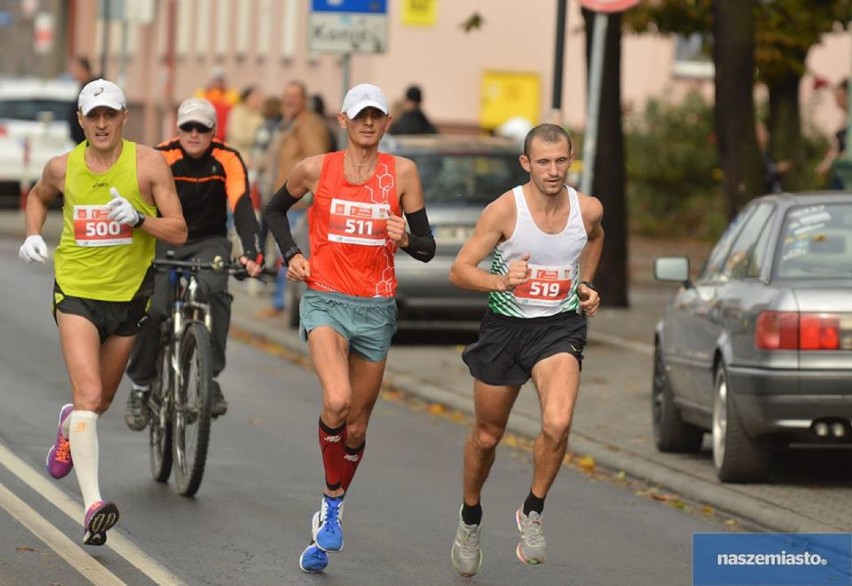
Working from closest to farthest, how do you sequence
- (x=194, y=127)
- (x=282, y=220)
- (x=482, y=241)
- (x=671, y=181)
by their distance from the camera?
1. (x=482, y=241)
2. (x=282, y=220)
3. (x=194, y=127)
4. (x=671, y=181)

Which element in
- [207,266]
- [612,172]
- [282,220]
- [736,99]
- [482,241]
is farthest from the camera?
[612,172]

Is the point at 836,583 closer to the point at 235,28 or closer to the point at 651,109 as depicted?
the point at 651,109

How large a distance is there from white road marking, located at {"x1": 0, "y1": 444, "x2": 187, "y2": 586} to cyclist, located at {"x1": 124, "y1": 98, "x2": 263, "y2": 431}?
2.13ft

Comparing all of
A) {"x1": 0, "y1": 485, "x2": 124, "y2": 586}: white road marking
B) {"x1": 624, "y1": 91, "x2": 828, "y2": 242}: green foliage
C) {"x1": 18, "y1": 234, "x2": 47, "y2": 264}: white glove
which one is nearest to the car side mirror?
{"x1": 0, "y1": 485, "x2": 124, "y2": 586}: white road marking

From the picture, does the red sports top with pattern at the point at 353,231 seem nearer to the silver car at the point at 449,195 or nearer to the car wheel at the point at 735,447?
the car wheel at the point at 735,447

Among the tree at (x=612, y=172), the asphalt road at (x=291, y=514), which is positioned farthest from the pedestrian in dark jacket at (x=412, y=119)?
the asphalt road at (x=291, y=514)

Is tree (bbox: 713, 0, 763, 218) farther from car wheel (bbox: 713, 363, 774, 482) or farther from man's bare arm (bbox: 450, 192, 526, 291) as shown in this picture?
man's bare arm (bbox: 450, 192, 526, 291)

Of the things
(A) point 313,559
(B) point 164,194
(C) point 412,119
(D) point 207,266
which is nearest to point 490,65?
(C) point 412,119

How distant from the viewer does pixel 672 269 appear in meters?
13.4

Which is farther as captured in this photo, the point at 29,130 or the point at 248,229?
the point at 29,130

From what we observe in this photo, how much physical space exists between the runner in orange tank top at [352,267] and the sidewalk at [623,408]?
2362 millimetres

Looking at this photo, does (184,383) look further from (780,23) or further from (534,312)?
(780,23)

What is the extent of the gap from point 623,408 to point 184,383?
5.01 metres

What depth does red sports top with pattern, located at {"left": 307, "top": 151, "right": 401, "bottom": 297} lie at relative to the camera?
9.55 meters
